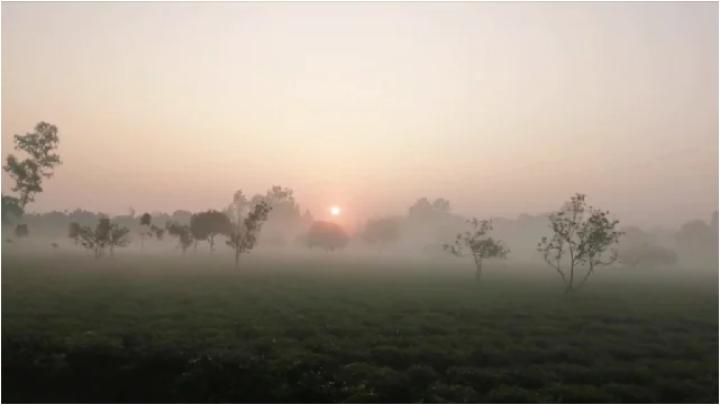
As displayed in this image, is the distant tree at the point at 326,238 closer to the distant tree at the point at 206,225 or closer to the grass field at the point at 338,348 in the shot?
the distant tree at the point at 206,225

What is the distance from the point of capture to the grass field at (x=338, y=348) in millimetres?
27172

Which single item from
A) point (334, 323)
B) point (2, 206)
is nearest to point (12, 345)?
point (334, 323)

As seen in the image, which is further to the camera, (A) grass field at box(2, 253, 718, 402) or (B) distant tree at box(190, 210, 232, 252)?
(B) distant tree at box(190, 210, 232, 252)

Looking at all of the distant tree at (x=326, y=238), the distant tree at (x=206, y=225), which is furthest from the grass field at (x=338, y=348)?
the distant tree at (x=326, y=238)

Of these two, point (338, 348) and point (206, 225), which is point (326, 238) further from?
point (338, 348)

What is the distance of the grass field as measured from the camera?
89.1 feet

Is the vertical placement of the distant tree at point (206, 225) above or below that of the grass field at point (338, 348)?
above

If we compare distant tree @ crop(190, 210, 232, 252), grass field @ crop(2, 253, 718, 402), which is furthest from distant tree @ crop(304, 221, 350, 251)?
grass field @ crop(2, 253, 718, 402)

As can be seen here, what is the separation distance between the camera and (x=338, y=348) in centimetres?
3522

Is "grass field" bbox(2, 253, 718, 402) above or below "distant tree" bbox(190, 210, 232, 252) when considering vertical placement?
below

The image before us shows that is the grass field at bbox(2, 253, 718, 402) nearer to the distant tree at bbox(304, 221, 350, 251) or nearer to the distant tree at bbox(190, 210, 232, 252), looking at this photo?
the distant tree at bbox(190, 210, 232, 252)

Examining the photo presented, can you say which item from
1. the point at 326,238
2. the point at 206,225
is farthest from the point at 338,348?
A: the point at 326,238

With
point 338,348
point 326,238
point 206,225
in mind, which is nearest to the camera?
point 338,348

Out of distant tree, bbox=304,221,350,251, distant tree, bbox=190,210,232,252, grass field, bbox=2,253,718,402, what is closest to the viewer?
grass field, bbox=2,253,718,402
